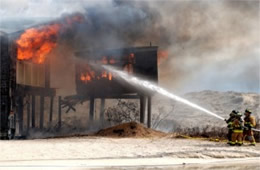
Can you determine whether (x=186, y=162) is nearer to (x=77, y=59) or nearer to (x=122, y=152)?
(x=122, y=152)

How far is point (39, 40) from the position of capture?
1010 inches

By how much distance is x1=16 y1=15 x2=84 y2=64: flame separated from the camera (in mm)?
24078

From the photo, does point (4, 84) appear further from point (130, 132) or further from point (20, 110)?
point (130, 132)

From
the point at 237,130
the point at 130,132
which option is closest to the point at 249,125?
the point at 237,130

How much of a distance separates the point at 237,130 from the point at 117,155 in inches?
222

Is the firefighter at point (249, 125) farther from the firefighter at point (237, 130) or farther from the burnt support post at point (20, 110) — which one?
the burnt support post at point (20, 110)

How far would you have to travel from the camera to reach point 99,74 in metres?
28.9

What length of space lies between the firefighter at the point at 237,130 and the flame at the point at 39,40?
12.9 m

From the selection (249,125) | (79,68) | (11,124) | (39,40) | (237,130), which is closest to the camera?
(237,130)

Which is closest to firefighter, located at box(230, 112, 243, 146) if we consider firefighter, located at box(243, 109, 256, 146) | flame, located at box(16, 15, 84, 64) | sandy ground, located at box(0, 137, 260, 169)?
sandy ground, located at box(0, 137, 260, 169)

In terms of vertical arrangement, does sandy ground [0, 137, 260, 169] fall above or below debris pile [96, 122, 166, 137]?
below

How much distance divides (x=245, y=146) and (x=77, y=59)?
51.3 feet

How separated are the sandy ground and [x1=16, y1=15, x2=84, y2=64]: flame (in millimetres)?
8729

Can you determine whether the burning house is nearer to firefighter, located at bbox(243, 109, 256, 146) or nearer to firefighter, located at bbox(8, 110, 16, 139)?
firefighter, located at bbox(8, 110, 16, 139)
